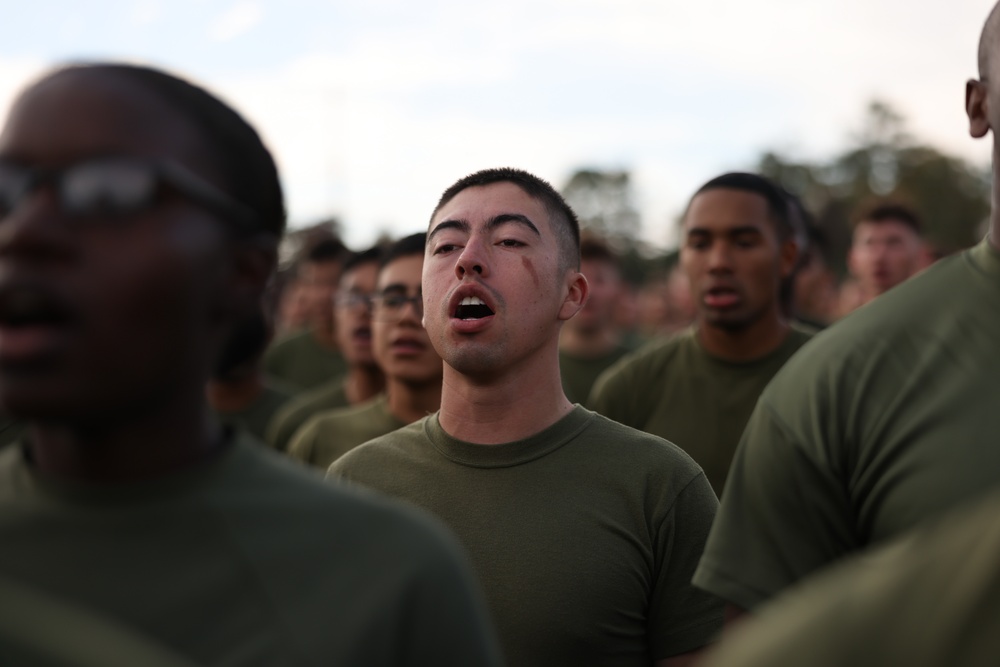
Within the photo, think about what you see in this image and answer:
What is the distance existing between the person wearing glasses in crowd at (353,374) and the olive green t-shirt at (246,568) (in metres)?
5.75

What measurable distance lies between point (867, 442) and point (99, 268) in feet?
5.46

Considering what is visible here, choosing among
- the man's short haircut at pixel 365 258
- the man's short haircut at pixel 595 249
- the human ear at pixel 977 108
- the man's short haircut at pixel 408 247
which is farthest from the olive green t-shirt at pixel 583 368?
the human ear at pixel 977 108

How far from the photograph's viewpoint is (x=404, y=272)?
6906 mm

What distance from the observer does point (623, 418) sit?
19.2 ft

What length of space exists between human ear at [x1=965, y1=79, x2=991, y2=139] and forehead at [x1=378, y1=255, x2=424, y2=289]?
13.4ft

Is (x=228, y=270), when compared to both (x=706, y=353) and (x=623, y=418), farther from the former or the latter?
(x=706, y=353)

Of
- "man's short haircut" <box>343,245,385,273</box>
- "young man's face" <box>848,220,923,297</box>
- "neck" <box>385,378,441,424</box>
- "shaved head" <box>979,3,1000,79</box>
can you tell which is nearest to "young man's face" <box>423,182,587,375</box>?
"shaved head" <box>979,3,1000,79</box>

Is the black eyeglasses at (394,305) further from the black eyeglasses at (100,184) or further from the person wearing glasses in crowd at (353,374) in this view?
the black eyeglasses at (100,184)

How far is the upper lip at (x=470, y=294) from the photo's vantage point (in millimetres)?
4168

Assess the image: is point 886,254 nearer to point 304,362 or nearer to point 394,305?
point 394,305

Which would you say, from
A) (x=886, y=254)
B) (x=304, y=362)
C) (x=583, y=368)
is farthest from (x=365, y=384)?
(x=886, y=254)

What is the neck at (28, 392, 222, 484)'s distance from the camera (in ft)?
6.72

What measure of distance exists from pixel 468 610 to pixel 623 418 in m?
3.87

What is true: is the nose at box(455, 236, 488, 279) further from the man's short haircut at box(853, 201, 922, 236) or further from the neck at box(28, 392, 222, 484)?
the man's short haircut at box(853, 201, 922, 236)
